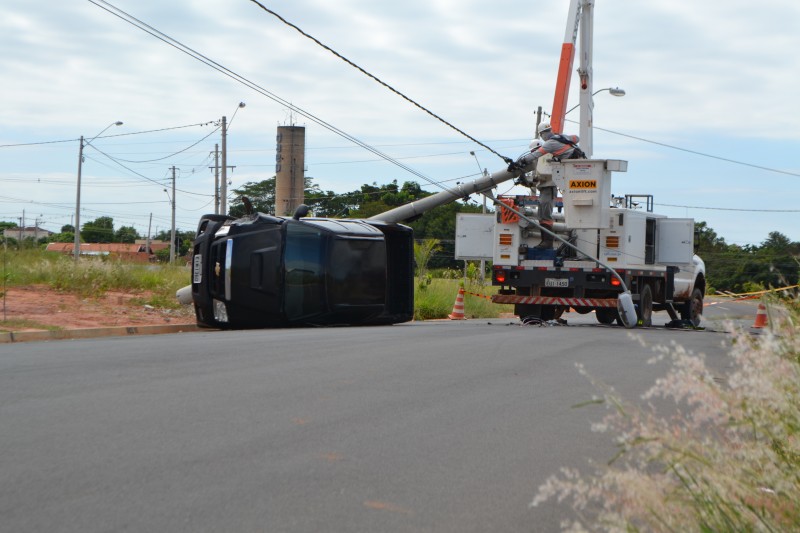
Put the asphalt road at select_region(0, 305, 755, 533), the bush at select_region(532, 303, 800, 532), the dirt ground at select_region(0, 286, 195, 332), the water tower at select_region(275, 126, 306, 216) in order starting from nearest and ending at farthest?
the bush at select_region(532, 303, 800, 532) < the asphalt road at select_region(0, 305, 755, 533) < the dirt ground at select_region(0, 286, 195, 332) < the water tower at select_region(275, 126, 306, 216)

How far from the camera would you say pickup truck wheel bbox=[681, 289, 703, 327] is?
78.6 ft

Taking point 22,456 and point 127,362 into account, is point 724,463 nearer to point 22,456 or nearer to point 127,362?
point 22,456

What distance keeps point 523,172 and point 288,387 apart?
520 inches

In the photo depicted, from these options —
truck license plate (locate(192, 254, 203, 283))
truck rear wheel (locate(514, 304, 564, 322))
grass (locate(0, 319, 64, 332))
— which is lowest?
grass (locate(0, 319, 64, 332))

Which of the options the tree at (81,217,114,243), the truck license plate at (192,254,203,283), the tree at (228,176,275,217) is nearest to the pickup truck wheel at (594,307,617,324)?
the truck license plate at (192,254,203,283)

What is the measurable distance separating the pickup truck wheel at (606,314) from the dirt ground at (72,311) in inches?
323

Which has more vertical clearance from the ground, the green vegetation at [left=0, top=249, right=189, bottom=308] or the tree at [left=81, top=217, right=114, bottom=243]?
the tree at [left=81, top=217, right=114, bottom=243]

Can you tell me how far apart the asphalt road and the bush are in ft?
4.70

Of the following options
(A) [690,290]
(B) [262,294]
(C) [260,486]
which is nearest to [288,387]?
(C) [260,486]

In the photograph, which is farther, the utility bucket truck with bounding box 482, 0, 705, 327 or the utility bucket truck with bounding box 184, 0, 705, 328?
the utility bucket truck with bounding box 482, 0, 705, 327

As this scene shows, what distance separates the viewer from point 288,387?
8.91 metres

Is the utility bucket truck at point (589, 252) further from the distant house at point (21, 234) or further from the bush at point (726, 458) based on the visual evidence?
the bush at point (726, 458)

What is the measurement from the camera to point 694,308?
24.3 m

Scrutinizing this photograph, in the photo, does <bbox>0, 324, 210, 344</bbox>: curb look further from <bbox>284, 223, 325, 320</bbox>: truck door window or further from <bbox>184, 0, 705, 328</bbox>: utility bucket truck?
<bbox>284, 223, 325, 320</bbox>: truck door window
